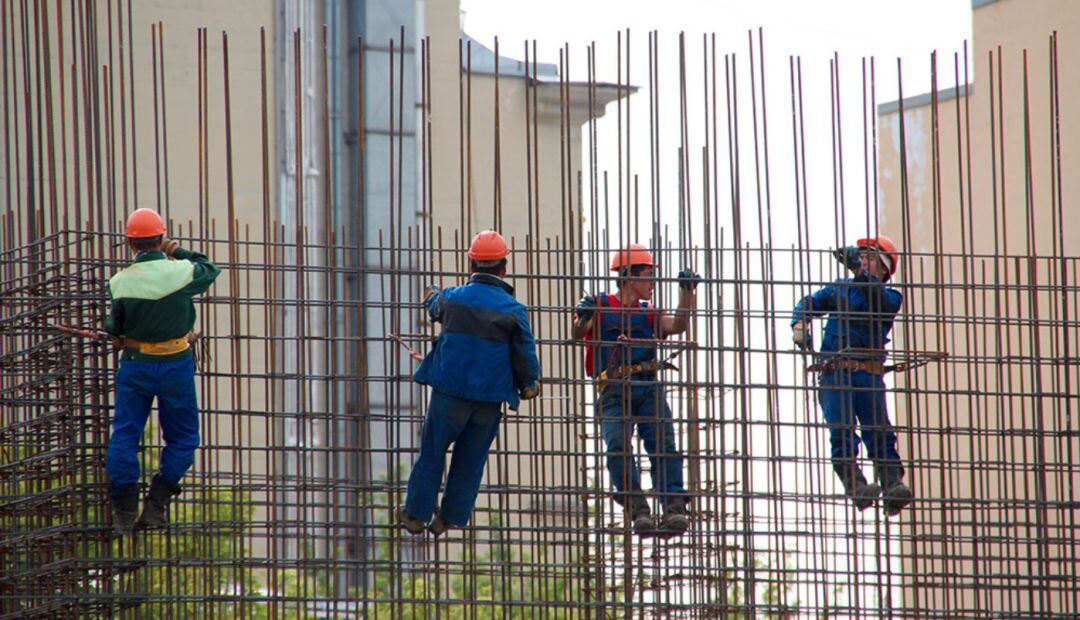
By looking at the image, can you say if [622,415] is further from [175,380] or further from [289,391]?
[289,391]

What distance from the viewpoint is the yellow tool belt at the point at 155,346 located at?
33.2 ft

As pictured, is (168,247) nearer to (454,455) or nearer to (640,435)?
(454,455)

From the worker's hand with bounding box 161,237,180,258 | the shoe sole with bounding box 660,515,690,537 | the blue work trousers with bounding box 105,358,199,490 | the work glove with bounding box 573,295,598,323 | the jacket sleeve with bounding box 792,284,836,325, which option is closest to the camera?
the blue work trousers with bounding box 105,358,199,490

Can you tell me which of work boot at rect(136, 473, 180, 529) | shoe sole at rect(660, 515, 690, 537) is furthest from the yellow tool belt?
shoe sole at rect(660, 515, 690, 537)

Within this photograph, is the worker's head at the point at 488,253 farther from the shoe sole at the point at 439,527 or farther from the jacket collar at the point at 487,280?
the shoe sole at the point at 439,527

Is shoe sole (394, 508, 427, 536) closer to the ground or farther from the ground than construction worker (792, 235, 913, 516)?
closer to the ground

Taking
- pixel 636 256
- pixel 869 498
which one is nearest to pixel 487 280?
pixel 636 256

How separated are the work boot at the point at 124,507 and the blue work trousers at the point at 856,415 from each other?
16.5 feet

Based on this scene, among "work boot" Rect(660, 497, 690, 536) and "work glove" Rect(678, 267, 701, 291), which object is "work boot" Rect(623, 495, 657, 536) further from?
"work glove" Rect(678, 267, 701, 291)

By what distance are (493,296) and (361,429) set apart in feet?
5.28

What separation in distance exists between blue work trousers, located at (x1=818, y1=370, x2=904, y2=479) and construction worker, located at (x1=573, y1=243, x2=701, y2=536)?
4.01 ft

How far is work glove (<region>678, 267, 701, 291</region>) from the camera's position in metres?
10.9

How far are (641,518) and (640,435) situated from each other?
79cm

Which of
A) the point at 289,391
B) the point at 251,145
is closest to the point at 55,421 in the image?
the point at 289,391
